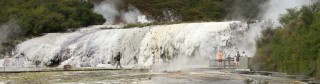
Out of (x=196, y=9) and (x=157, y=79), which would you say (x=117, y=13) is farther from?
(x=157, y=79)

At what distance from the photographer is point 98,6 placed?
3226 inches

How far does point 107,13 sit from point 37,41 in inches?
1096

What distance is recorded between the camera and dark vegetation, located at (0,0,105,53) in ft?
192

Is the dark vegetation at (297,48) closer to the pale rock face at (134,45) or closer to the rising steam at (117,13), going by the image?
the pale rock face at (134,45)

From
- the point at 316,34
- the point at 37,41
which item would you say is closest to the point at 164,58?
the point at 37,41

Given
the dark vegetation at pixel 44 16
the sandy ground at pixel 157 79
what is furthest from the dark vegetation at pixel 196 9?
the sandy ground at pixel 157 79

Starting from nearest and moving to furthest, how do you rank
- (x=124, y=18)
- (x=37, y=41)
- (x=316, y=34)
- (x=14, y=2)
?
1. (x=316, y=34)
2. (x=37, y=41)
3. (x=14, y=2)
4. (x=124, y=18)

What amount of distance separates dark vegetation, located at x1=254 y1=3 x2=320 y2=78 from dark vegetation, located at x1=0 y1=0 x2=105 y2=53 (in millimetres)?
32574

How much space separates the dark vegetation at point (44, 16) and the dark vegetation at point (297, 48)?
32574 mm

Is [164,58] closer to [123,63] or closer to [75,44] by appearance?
[123,63]

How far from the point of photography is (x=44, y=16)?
61062 mm

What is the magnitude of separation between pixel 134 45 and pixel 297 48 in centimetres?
2514

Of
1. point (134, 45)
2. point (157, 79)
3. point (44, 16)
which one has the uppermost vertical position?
point (44, 16)

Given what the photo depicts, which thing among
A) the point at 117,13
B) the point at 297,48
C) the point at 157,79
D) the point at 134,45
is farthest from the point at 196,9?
the point at 157,79
